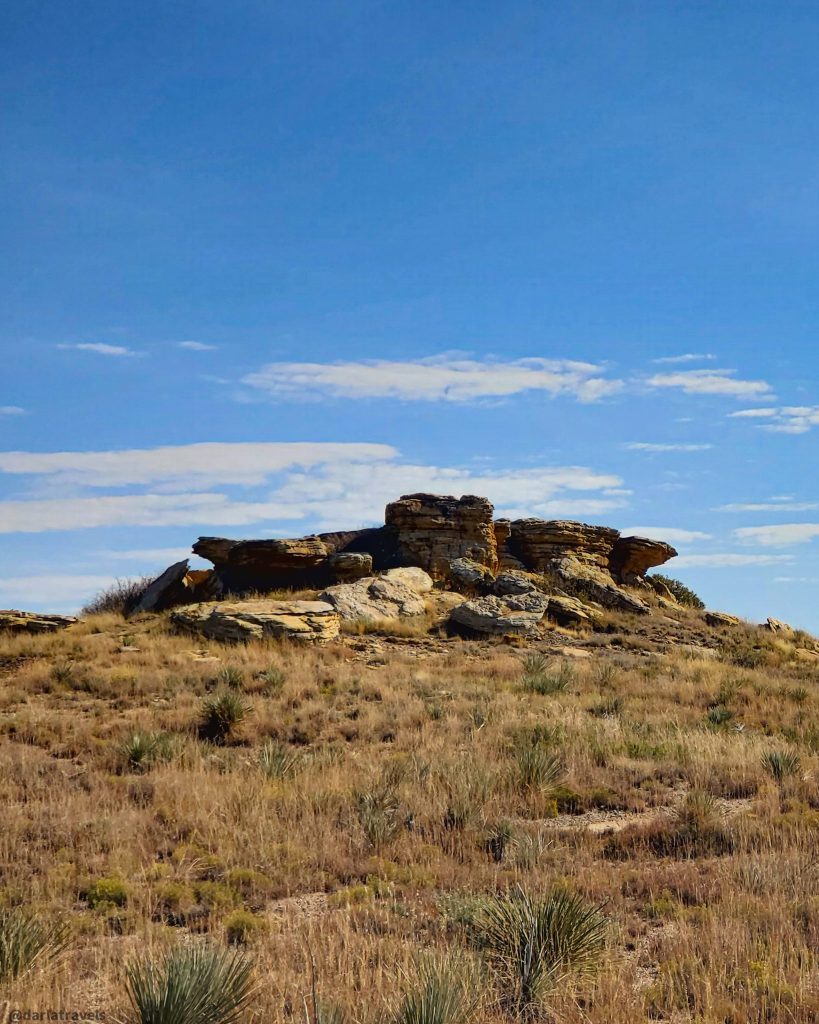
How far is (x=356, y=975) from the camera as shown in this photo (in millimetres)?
5410

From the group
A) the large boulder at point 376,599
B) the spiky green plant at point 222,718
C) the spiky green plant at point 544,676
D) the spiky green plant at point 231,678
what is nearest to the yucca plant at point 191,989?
the spiky green plant at point 222,718

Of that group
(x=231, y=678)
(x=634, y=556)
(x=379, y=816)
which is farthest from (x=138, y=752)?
(x=634, y=556)

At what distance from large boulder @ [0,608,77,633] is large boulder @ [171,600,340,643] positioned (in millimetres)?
3288

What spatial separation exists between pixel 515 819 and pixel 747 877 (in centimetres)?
284

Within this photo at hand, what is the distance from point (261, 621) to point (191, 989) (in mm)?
17679

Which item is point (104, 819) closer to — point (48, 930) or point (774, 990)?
point (48, 930)

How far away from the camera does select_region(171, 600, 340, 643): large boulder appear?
21.8 metres

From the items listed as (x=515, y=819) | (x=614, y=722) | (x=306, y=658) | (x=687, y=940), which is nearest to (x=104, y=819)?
(x=515, y=819)

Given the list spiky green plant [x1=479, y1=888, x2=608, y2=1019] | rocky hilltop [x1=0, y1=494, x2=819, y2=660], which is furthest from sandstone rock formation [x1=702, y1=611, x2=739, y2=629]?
spiky green plant [x1=479, y1=888, x2=608, y2=1019]

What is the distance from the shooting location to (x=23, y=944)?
5.49 m

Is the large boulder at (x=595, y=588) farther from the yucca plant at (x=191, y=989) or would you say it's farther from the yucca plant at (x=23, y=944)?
→ the yucca plant at (x=191, y=989)

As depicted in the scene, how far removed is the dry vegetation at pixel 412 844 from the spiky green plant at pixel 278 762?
52mm

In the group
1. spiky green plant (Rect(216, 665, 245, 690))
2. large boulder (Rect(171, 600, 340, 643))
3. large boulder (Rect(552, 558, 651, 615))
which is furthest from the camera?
large boulder (Rect(552, 558, 651, 615))

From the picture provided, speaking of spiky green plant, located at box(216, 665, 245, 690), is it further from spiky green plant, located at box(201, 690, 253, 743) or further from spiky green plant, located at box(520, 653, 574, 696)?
spiky green plant, located at box(520, 653, 574, 696)
